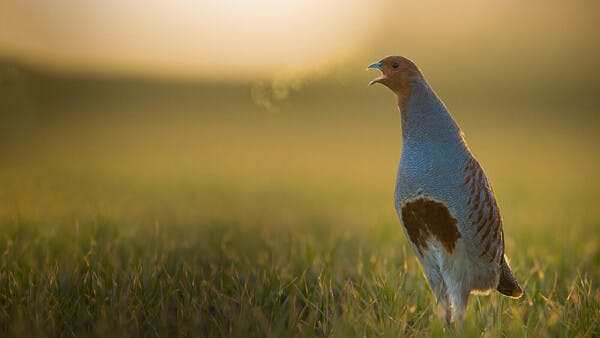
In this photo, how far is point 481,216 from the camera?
123 inches

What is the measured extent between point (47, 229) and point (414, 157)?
9.91ft

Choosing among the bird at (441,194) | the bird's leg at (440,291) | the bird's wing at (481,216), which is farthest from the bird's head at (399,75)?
the bird's leg at (440,291)

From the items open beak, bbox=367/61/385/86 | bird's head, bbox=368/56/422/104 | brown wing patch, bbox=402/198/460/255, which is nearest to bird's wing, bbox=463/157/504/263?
brown wing patch, bbox=402/198/460/255

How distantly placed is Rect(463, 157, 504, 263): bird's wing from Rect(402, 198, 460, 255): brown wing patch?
0.10 meters

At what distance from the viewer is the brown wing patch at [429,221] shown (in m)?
3.08

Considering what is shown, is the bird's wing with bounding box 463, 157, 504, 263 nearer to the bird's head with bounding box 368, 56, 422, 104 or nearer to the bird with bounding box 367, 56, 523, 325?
the bird with bounding box 367, 56, 523, 325

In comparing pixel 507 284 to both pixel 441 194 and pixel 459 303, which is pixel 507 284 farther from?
pixel 441 194

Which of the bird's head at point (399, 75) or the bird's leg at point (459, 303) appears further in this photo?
the bird's leg at point (459, 303)

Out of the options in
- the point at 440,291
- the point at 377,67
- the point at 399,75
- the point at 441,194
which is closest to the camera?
the point at 441,194

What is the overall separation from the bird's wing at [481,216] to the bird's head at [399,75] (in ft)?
1.70

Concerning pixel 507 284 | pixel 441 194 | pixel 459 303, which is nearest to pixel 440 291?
pixel 459 303

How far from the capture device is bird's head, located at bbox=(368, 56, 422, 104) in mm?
3156

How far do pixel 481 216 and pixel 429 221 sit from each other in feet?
0.90

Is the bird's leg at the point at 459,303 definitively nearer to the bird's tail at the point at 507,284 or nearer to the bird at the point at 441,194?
the bird at the point at 441,194
